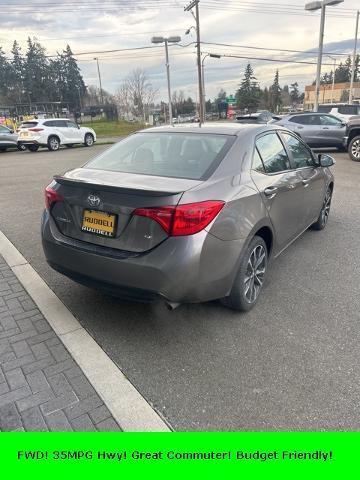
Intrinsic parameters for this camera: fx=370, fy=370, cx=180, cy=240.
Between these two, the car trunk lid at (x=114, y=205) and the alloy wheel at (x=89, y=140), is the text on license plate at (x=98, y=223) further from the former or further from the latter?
the alloy wheel at (x=89, y=140)

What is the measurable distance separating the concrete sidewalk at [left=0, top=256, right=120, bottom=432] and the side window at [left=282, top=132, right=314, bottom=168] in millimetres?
3105

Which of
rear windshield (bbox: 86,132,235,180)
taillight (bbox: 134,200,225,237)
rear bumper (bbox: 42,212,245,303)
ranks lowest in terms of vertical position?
rear bumper (bbox: 42,212,245,303)

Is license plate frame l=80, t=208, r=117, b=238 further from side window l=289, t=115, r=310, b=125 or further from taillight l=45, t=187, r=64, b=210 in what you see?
side window l=289, t=115, r=310, b=125

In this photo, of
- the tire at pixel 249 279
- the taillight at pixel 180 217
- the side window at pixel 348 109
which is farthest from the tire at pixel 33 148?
the taillight at pixel 180 217

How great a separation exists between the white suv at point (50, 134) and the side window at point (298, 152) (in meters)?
17.4

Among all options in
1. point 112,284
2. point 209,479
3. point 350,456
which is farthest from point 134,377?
point 350,456

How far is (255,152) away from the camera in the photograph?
3305 millimetres

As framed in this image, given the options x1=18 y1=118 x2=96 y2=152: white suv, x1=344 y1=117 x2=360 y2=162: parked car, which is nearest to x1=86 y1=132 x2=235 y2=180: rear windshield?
x1=344 y1=117 x2=360 y2=162: parked car

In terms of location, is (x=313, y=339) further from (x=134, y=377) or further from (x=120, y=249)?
(x=120, y=249)

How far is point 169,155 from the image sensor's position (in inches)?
129

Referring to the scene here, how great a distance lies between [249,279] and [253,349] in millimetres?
662

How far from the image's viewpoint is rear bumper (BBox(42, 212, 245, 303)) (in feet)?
8.20

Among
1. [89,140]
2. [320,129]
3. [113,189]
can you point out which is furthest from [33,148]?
[113,189]

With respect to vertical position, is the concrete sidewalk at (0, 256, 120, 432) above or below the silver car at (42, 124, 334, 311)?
below
